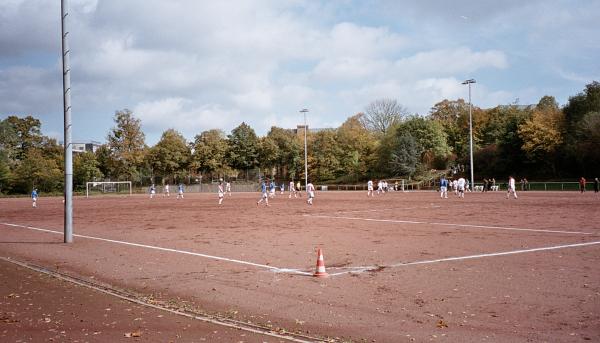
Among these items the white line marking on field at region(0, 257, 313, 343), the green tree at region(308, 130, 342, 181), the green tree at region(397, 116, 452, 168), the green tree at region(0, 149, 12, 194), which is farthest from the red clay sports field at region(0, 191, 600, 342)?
the green tree at region(0, 149, 12, 194)

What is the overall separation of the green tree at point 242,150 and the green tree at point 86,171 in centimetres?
2366

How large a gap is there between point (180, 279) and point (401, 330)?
5195 mm

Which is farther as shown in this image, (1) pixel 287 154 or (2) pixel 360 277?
(1) pixel 287 154

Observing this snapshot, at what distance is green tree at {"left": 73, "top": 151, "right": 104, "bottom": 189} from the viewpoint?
87812mm

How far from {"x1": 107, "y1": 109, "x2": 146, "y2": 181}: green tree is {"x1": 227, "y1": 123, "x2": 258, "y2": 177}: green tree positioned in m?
16.5

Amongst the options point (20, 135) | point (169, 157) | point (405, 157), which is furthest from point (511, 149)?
point (20, 135)

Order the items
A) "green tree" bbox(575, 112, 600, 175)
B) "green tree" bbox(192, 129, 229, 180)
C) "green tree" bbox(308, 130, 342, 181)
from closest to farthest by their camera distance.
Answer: "green tree" bbox(575, 112, 600, 175)
"green tree" bbox(308, 130, 342, 181)
"green tree" bbox(192, 129, 229, 180)

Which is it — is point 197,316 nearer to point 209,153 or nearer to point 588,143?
point 588,143

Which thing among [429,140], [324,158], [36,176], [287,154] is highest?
[429,140]

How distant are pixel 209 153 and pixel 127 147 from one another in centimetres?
1438

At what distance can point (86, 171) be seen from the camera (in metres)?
87.7

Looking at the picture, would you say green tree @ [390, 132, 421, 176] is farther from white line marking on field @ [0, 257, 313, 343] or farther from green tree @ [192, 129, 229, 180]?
white line marking on field @ [0, 257, 313, 343]

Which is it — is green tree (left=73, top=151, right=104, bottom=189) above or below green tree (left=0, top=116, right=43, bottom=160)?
below

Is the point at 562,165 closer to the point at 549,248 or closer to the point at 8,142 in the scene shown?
the point at 549,248
